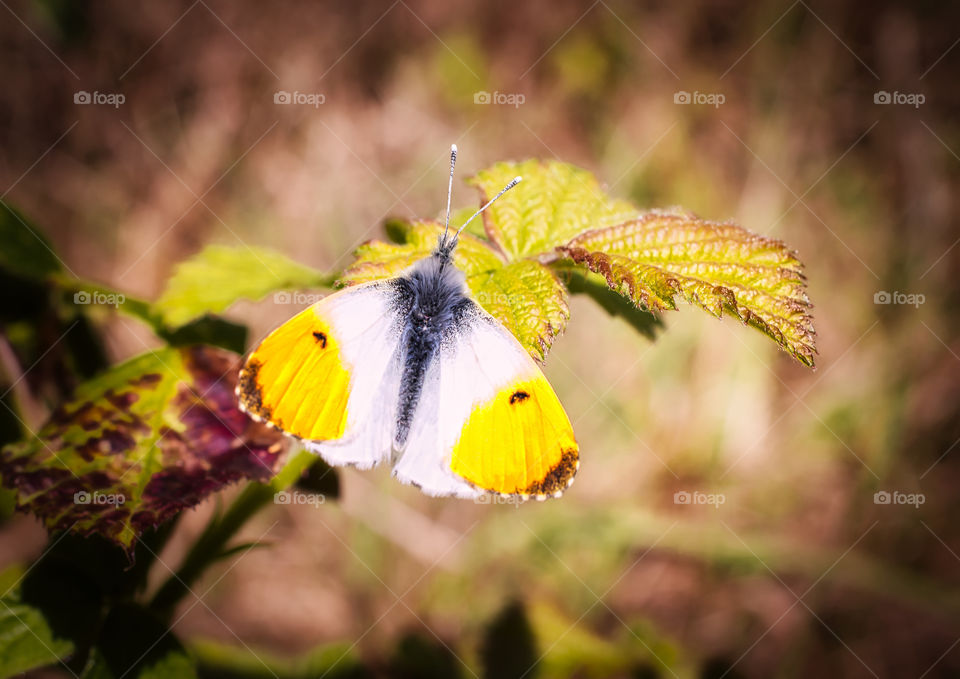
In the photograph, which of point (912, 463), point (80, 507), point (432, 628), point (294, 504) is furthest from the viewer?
point (912, 463)

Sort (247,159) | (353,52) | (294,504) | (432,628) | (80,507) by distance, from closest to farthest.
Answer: (80,507)
(432,628)
(294,504)
(247,159)
(353,52)

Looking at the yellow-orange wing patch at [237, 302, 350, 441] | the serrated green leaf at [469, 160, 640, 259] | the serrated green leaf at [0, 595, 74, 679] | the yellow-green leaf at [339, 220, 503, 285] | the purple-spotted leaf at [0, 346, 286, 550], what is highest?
the serrated green leaf at [469, 160, 640, 259]

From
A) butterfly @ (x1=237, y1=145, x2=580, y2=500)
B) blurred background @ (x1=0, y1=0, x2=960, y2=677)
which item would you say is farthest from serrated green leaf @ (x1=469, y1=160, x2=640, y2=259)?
blurred background @ (x1=0, y1=0, x2=960, y2=677)

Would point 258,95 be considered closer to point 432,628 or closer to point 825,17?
point 432,628

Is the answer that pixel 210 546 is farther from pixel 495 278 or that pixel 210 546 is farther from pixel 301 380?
pixel 495 278

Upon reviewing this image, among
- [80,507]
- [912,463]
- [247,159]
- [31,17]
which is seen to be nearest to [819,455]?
[912,463]

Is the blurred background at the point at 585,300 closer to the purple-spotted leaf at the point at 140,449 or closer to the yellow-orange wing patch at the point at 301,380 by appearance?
the purple-spotted leaf at the point at 140,449

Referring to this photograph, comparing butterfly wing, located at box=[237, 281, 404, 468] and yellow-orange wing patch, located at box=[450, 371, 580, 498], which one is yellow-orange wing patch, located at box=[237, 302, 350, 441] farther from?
yellow-orange wing patch, located at box=[450, 371, 580, 498]
